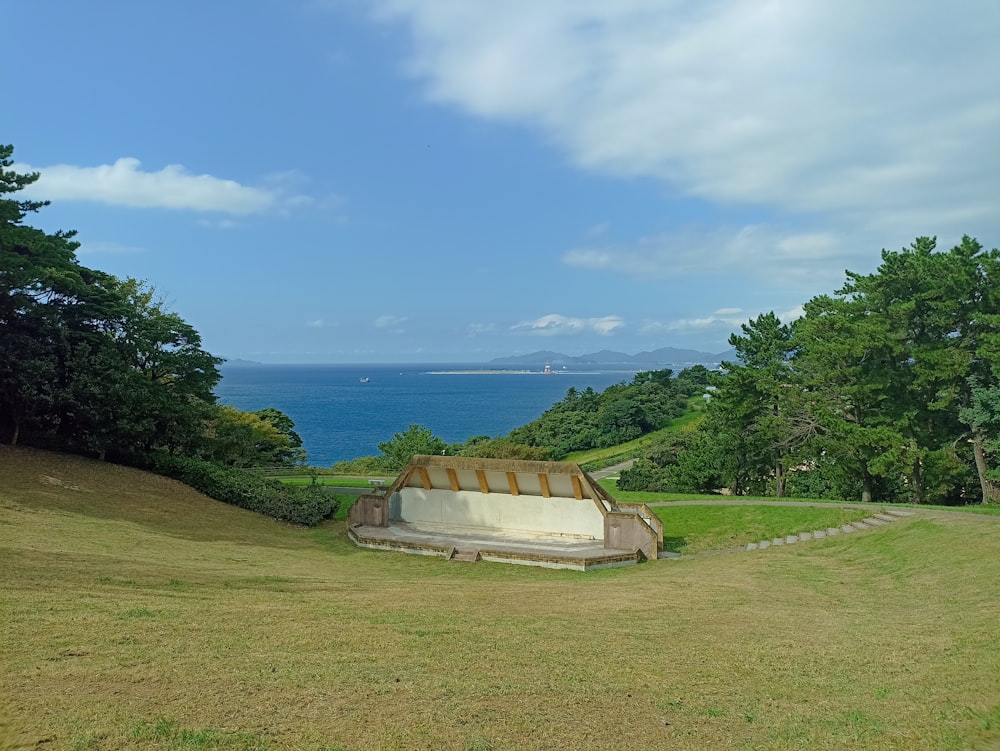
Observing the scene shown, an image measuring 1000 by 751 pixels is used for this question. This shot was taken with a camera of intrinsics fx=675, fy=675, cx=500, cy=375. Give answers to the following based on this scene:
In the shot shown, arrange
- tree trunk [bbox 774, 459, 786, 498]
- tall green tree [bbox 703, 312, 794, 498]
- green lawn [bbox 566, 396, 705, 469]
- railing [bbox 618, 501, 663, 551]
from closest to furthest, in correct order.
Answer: railing [bbox 618, 501, 663, 551] < tall green tree [bbox 703, 312, 794, 498] < tree trunk [bbox 774, 459, 786, 498] < green lawn [bbox 566, 396, 705, 469]

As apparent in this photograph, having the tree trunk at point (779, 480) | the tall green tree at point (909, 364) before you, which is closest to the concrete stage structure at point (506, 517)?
the tall green tree at point (909, 364)

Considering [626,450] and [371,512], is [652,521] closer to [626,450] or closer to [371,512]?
[371,512]

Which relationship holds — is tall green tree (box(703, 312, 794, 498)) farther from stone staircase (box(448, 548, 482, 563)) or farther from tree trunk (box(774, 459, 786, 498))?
stone staircase (box(448, 548, 482, 563))

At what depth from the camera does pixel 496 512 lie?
20.0 meters

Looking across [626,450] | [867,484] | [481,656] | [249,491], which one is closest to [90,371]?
[249,491]

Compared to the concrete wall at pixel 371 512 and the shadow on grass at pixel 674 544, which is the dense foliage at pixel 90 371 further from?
the shadow on grass at pixel 674 544

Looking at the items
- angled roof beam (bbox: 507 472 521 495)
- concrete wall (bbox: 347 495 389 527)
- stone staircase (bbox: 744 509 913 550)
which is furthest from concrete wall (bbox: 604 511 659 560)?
concrete wall (bbox: 347 495 389 527)

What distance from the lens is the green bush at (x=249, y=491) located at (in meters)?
22.2

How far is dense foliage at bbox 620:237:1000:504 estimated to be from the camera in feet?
79.6

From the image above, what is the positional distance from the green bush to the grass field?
8738mm

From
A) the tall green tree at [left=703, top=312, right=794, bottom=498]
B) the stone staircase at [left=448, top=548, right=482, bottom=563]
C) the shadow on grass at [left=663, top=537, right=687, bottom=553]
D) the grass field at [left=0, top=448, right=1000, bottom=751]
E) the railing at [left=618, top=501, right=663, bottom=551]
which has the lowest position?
the stone staircase at [left=448, top=548, right=482, bottom=563]

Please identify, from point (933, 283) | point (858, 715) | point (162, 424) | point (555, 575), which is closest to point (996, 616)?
point (858, 715)

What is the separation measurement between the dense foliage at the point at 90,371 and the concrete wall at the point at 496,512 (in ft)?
12.1

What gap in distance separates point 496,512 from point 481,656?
12.9 m
